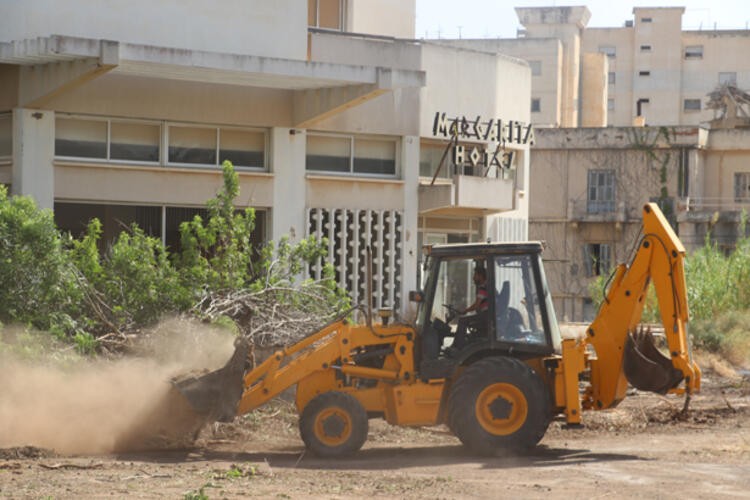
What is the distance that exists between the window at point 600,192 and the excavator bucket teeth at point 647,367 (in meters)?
40.4

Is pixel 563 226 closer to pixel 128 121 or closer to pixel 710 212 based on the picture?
pixel 710 212

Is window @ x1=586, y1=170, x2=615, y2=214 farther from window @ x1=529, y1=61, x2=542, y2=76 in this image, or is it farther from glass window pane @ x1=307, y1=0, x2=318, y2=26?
glass window pane @ x1=307, y1=0, x2=318, y2=26

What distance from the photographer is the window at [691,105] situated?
85.7 meters

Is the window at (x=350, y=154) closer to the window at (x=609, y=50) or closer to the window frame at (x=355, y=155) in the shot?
the window frame at (x=355, y=155)

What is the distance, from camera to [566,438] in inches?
682

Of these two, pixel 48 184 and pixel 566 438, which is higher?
pixel 48 184

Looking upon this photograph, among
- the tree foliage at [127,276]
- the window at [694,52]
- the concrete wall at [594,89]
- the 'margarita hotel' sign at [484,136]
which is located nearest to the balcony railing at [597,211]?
the concrete wall at [594,89]

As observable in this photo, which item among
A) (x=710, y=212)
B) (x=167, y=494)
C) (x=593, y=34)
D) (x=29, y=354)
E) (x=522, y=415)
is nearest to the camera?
(x=167, y=494)

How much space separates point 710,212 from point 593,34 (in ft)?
116

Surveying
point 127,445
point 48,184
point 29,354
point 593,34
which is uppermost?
point 593,34

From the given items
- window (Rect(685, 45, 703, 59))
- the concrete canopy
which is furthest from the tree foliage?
window (Rect(685, 45, 703, 59))

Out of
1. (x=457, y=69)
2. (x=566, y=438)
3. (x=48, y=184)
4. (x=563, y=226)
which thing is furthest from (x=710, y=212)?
(x=566, y=438)

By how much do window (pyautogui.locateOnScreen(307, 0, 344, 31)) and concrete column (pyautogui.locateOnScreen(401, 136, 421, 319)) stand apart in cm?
330

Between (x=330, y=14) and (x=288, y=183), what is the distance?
4670 mm
